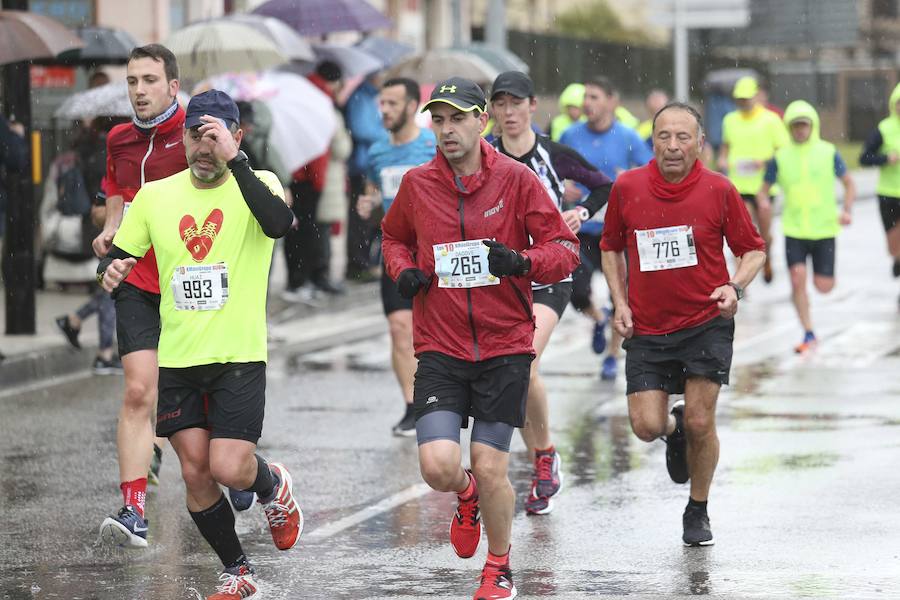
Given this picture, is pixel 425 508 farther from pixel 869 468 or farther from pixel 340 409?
pixel 340 409

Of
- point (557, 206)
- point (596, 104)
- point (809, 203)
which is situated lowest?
point (809, 203)

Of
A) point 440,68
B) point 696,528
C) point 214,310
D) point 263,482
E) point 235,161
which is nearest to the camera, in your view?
point 235,161

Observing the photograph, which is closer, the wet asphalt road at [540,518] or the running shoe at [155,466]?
the wet asphalt road at [540,518]

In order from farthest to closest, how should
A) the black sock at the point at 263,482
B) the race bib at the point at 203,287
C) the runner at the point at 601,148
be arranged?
the runner at the point at 601,148
the black sock at the point at 263,482
the race bib at the point at 203,287

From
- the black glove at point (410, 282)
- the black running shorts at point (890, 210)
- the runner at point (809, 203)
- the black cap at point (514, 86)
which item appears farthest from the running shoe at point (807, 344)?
the black glove at point (410, 282)

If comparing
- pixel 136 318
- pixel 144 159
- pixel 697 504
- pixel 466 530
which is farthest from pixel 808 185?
pixel 466 530

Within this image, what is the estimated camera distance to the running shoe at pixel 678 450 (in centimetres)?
820

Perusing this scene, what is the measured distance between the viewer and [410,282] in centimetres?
667

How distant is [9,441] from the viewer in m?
10.7

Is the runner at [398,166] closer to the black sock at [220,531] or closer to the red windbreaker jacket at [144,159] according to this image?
the red windbreaker jacket at [144,159]

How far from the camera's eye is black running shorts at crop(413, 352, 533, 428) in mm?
6789

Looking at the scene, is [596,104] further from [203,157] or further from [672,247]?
[203,157]

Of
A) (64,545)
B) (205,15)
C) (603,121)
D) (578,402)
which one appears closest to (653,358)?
(64,545)

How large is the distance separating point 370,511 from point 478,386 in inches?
75.9
